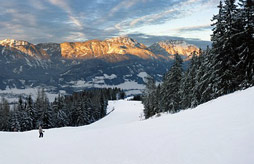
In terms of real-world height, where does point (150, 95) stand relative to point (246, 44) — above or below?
below

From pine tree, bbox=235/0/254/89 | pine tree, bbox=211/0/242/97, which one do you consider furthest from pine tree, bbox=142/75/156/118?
pine tree, bbox=235/0/254/89

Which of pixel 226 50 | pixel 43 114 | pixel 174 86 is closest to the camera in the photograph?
pixel 226 50

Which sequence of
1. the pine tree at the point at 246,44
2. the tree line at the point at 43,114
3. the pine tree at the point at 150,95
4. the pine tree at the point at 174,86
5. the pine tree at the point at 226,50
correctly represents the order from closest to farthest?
the pine tree at the point at 246,44 < the pine tree at the point at 226,50 < the pine tree at the point at 174,86 < the pine tree at the point at 150,95 < the tree line at the point at 43,114

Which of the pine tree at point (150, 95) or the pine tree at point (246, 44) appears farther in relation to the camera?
the pine tree at point (150, 95)

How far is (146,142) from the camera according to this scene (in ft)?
46.1

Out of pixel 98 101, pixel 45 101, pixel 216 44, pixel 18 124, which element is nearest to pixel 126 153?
pixel 216 44

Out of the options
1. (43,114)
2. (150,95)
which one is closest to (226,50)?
(150,95)

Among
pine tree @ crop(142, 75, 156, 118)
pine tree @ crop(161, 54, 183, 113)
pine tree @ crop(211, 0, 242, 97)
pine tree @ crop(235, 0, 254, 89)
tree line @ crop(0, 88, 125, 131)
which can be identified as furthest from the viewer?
tree line @ crop(0, 88, 125, 131)

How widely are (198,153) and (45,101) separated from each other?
79.0m

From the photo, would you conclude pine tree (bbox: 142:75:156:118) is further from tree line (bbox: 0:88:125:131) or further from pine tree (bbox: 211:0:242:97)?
pine tree (bbox: 211:0:242:97)

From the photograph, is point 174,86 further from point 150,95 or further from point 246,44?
point 246,44

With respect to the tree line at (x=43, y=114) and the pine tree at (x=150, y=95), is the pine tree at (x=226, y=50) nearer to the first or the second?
the pine tree at (x=150, y=95)

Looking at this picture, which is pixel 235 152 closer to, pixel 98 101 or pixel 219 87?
pixel 219 87

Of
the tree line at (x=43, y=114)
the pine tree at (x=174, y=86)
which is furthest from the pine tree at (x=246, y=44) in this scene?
the tree line at (x=43, y=114)
